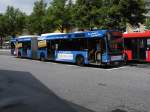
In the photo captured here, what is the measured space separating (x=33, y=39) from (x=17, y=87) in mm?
20387

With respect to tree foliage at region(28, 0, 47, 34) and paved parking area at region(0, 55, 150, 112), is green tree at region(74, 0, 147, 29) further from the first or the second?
tree foliage at region(28, 0, 47, 34)

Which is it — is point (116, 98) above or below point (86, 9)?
below

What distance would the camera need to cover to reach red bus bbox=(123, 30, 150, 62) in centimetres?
2712

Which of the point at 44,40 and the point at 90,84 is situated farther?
the point at 44,40

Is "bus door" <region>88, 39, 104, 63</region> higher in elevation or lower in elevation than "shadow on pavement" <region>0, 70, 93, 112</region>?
higher

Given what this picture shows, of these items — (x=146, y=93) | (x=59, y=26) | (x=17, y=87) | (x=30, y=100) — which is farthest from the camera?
(x=59, y=26)

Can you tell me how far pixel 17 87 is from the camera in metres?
15.1

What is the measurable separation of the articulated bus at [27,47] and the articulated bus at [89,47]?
4637 mm

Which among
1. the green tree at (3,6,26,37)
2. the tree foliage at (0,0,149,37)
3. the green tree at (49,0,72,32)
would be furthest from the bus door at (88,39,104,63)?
the green tree at (3,6,26,37)

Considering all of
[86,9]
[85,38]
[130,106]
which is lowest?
[130,106]

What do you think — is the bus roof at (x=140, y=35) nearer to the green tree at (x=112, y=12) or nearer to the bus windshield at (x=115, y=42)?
the bus windshield at (x=115, y=42)

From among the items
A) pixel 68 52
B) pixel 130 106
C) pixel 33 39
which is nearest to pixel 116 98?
pixel 130 106

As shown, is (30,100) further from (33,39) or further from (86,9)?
(86,9)

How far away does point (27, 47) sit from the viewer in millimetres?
36812
